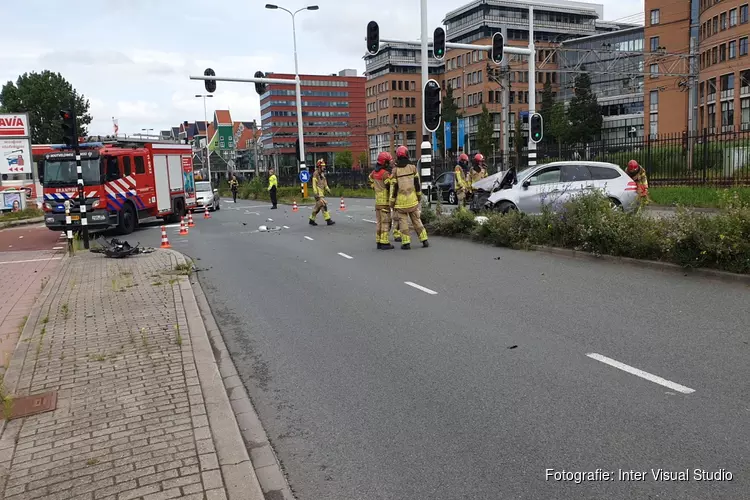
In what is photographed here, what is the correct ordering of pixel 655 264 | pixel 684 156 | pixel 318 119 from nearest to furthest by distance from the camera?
pixel 655 264, pixel 684 156, pixel 318 119

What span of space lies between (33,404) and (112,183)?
1678cm

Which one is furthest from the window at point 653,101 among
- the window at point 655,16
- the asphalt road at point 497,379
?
the asphalt road at point 497,379

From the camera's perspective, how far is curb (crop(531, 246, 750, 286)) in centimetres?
881

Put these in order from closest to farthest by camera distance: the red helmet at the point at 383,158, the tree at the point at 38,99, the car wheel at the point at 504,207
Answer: the red helmet at the point at 383,158 < the car wheel at the point at 504,207 < the tree at the point at 38,99

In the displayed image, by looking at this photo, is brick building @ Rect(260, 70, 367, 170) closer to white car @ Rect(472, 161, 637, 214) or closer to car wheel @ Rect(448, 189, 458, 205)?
car wheel @ Rect(448, 189, 458, 205)

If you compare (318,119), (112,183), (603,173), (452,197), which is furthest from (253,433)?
(318,119)

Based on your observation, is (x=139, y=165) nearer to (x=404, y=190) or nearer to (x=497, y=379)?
(x=404, y=190)

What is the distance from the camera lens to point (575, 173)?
52.6 ft

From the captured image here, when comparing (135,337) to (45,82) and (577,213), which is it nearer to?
(577,213)

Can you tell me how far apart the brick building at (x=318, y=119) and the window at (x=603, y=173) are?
129161mm

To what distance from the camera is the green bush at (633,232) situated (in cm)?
905

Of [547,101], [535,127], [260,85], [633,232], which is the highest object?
[547,101]

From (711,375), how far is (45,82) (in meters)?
77.9

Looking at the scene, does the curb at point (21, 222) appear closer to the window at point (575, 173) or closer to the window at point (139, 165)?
the window at point (139, 165)
